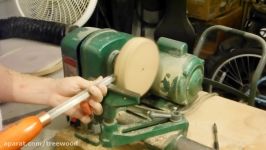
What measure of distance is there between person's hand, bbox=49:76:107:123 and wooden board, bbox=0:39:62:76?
426mm

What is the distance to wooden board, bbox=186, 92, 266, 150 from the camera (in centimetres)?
86

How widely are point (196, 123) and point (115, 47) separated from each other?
0.33 meters

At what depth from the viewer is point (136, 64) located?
29.5 inches

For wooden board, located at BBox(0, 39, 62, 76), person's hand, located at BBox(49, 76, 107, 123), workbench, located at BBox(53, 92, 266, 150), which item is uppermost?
person's hand, located at BBox(49, 76, 107, 123)

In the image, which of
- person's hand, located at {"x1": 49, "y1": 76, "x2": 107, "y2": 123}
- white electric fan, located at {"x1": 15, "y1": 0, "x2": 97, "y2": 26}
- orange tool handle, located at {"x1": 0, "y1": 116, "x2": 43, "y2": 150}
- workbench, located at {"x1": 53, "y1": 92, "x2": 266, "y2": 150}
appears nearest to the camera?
orange tool handle, located at {"x1": 0, "y1": 116, "x2": 43, "y2": 150}

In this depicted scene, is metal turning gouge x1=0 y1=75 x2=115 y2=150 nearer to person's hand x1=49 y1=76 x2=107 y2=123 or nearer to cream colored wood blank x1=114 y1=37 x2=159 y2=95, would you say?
person's hand x1=49 y1=76 x2=107 y2=123

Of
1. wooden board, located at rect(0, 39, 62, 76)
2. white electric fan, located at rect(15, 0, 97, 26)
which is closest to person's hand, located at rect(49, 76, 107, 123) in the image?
wooden board, located at rect(0, 39, 62, 76)

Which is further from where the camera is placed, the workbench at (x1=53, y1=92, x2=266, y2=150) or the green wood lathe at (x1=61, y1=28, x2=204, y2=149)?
the workbench at (x1=53, y1=92, x2=266, y2=150)

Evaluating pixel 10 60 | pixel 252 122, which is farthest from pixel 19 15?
Result: pixel 252 122

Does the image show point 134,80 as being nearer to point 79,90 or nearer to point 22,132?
point 79,90

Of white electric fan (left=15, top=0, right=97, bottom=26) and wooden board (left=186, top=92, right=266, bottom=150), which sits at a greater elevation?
white electric fan (left=15, top=0, right=97, bottom=26)

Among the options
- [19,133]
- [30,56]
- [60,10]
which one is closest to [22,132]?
[19,133]

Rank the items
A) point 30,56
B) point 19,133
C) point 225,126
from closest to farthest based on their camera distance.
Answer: point 19,133 < point 225,126 < point 30,56

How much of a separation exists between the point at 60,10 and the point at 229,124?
0.83m
